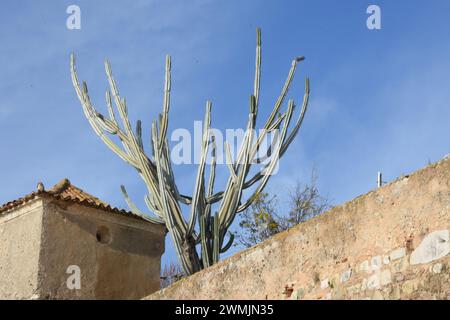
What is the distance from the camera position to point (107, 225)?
13.9 meters

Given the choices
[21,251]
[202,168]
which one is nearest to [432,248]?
[202,168]

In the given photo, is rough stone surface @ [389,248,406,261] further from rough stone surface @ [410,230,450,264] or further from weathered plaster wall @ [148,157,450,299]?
Answer: rough stone surface @ [410,230,450,264]

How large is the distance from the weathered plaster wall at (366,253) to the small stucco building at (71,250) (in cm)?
493

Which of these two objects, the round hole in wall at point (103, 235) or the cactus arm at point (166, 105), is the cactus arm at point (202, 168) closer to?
the cactus arm at point (166, 105)

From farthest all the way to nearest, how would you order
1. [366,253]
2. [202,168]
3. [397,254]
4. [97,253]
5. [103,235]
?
[103,235], [97,253], [202,168], [366,253], [397,254]

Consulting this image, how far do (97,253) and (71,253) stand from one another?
46 centimetres

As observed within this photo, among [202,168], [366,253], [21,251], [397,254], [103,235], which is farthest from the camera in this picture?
[103,235]

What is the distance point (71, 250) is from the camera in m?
13.4

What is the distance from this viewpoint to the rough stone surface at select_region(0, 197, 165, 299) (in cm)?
1309

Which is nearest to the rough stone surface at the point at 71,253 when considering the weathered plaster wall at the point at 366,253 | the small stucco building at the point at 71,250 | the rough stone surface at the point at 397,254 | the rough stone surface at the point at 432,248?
the small stucco building at the point at 71,250

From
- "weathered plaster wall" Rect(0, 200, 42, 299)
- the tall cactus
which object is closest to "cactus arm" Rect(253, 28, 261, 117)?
the tall cactus

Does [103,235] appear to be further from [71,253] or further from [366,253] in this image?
→ [366,253]
